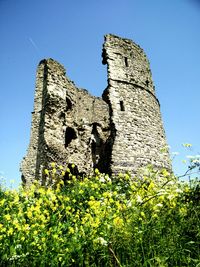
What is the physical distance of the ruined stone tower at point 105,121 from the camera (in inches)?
417

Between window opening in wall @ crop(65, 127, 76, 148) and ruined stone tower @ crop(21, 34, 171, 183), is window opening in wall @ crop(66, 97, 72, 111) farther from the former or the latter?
window opening in wall @ crop(65, 127, 76, 148)

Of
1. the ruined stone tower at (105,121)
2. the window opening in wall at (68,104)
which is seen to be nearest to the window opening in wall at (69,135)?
the ruined stone tower at (105,121)

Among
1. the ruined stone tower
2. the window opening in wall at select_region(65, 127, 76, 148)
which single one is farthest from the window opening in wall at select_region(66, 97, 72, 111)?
the window opening in wall at select_region(65, 127, 76, 148)

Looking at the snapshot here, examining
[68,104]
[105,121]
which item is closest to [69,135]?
[68,104]

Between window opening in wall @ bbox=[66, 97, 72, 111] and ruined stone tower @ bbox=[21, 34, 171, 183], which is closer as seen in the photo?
ruined stone tower @ bbox=[21, 34, 171, 183]

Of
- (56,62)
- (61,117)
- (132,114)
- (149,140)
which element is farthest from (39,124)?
(149,140)

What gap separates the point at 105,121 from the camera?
13.9m

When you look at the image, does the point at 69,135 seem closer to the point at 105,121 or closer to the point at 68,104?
the point at 68,104

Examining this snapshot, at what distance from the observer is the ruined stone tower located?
1059cm

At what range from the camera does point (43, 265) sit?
2.82 metres

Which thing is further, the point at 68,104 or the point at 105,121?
the point at 105,121

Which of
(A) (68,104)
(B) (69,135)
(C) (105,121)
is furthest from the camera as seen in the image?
(C) (105,121)

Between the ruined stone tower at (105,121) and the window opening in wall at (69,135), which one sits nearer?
the ruined stone tower at (105,121)

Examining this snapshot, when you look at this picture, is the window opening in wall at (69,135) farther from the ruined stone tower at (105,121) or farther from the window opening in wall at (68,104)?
the window opening in wall at (68,104)
